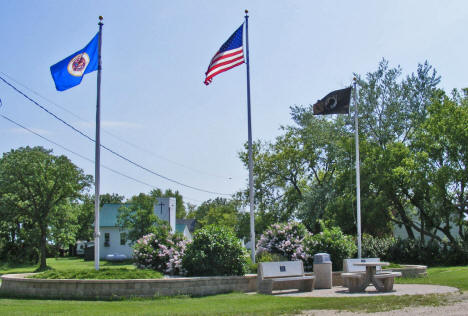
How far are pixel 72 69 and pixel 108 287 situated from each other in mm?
6577

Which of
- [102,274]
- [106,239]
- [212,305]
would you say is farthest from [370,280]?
[106,239]

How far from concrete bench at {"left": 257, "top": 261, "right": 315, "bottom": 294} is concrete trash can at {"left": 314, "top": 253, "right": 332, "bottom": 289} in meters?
0.76

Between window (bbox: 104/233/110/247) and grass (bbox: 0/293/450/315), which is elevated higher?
grass (bbox: 0/293/450/315)

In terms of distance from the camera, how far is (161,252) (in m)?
15.9

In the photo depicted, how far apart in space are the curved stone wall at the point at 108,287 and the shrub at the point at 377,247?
52.9ft

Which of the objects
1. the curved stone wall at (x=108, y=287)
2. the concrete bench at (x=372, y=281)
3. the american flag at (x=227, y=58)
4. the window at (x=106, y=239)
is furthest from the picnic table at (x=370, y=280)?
the window at (x=106, y=239)

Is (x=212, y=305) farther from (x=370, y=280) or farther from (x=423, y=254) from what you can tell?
(x=423, y=254)

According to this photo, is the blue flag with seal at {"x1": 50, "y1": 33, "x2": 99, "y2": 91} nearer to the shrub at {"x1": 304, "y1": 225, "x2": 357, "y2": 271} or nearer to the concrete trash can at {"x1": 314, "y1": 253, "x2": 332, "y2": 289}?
the concrete trash can at {"x1": 314, "y1": 253, "x2": 332, "y2": 289}

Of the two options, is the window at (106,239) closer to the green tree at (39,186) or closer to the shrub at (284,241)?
the green tree at (39,186)

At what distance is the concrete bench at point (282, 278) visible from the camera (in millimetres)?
13133

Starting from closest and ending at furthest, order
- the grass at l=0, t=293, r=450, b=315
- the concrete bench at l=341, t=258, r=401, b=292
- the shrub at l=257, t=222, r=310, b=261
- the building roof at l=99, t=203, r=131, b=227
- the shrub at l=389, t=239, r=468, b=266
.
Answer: the grass at l=0, t=293, r=450, b=315
the concrete bench at l=341, t=258, r=401, b=292
the shrub at l=257, t=222, r=310, b=261
the shrub at l=389, t=239, r=468, b=266
the building roof at l=99, t=203, r=131, b=227

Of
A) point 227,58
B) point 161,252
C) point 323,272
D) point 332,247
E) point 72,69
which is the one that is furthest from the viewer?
point 332,247

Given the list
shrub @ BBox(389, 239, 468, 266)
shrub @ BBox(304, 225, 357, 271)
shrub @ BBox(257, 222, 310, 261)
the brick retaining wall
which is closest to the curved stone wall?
the brick retaining wall

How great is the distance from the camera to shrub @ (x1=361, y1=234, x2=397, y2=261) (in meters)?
27.4
